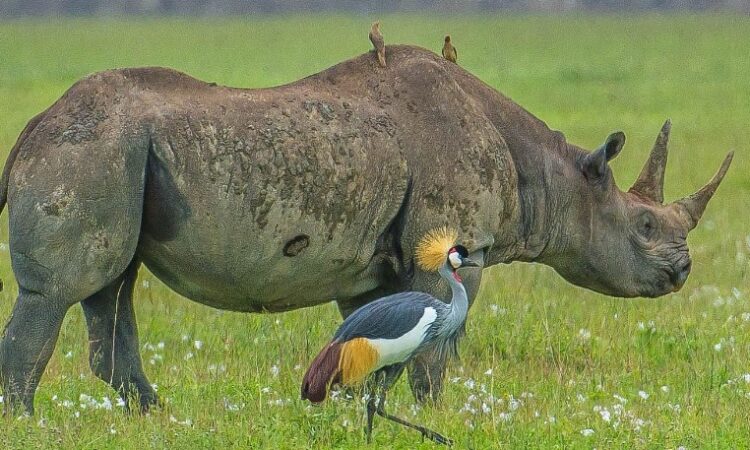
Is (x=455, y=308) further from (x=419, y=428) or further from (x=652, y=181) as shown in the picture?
(x=652, y=181)

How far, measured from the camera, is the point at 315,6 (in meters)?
100

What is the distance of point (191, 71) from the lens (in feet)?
142

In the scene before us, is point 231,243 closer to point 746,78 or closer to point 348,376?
point 348,376

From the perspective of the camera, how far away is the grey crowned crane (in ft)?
25.8

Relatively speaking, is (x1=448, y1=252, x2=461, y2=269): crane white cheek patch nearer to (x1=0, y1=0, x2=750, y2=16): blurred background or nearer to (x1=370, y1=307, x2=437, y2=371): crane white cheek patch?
(x1=370, y1=307, x2=437, y2=371): crane white cheek patch

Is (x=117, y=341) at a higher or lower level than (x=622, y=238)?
lower

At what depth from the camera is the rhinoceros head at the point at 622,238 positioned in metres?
10.3

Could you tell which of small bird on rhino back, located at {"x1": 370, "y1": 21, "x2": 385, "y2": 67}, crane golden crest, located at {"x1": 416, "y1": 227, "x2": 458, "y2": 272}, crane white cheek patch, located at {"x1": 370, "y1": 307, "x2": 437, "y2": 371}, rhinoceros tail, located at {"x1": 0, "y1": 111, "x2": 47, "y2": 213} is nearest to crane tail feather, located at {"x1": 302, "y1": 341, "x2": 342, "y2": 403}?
crane white cheek patch, located at {"x1": 370, "y1": 307, "x2": 437, "y2": 371}

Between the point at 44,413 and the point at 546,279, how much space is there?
599cm

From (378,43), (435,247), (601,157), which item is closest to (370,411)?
(435,247)

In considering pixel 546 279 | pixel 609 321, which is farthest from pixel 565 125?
pixel 609 321

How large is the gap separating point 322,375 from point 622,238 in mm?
3128

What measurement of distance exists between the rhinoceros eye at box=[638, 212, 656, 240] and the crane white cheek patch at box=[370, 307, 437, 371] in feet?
9.19

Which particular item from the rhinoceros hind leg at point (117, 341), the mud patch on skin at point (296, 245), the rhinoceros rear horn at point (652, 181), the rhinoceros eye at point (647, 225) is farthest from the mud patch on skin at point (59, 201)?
the rhinoceros rear horn at point (652, 181)
